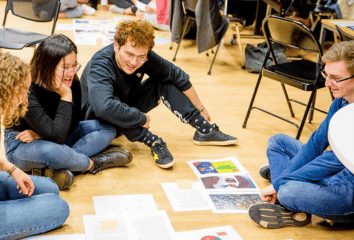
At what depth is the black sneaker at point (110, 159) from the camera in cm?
255

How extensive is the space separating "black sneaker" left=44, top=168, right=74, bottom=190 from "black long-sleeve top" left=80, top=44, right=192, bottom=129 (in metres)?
0.40

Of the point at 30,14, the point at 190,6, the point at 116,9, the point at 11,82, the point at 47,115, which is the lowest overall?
the point at 116,9

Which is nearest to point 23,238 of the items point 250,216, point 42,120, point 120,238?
point 120,238

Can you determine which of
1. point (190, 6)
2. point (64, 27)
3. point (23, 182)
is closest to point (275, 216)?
point (23, 182)

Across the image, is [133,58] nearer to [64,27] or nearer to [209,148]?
[209,148]

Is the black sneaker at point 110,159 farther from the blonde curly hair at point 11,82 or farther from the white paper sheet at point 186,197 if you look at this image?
the blonde curly hair at point 11,82

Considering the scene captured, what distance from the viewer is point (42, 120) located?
2.25 m

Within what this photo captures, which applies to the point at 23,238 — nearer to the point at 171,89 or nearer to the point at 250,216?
the point at 250,216

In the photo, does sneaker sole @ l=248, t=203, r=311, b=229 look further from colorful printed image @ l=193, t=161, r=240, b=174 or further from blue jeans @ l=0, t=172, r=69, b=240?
blue jeans @ l=0, t=172, r=69, b=240

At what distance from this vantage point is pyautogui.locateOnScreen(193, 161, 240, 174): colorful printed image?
8.80 feet

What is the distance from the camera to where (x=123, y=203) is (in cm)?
229

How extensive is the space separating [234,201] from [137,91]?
36.6 inches

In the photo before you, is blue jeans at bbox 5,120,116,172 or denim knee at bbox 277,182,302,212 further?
blue jeans at bbox 5,120,116,172

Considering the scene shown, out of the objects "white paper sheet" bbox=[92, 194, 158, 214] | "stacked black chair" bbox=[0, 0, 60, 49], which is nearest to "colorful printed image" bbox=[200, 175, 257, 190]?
"white paper sheet" bbox=[92, 194, 158, 214]
